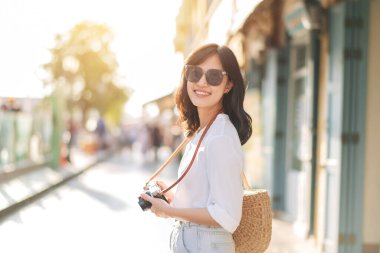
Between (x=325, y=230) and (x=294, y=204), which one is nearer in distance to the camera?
(x=325, y=230)

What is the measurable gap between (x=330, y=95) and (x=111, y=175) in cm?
1443

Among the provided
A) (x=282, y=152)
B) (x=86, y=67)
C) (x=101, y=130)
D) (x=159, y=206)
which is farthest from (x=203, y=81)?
(x=86, y=67)

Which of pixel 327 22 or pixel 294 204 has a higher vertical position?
pixel 327 22

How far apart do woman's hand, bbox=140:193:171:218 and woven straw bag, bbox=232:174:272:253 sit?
0.30 metres

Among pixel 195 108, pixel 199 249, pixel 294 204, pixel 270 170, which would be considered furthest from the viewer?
pixel 270 170

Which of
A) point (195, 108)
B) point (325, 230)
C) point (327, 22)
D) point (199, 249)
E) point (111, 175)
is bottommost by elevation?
point (111, 175)

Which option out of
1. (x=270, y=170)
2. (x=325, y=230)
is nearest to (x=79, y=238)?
(x=325, y=230)

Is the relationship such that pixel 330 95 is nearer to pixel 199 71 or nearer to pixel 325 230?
pixel 325 230

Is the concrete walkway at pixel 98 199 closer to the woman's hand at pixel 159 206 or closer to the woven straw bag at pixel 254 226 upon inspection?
the woven straw bag at pixel 254 226

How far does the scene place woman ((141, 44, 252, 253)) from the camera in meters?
2.39

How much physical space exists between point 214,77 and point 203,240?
62cm

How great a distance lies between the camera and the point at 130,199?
13.8 metres

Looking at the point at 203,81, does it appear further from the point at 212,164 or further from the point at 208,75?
the point at 212,164

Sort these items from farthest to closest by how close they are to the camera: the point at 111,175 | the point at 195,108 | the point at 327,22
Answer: the point at 111,175
the point at 327,22
the point at 195,108
